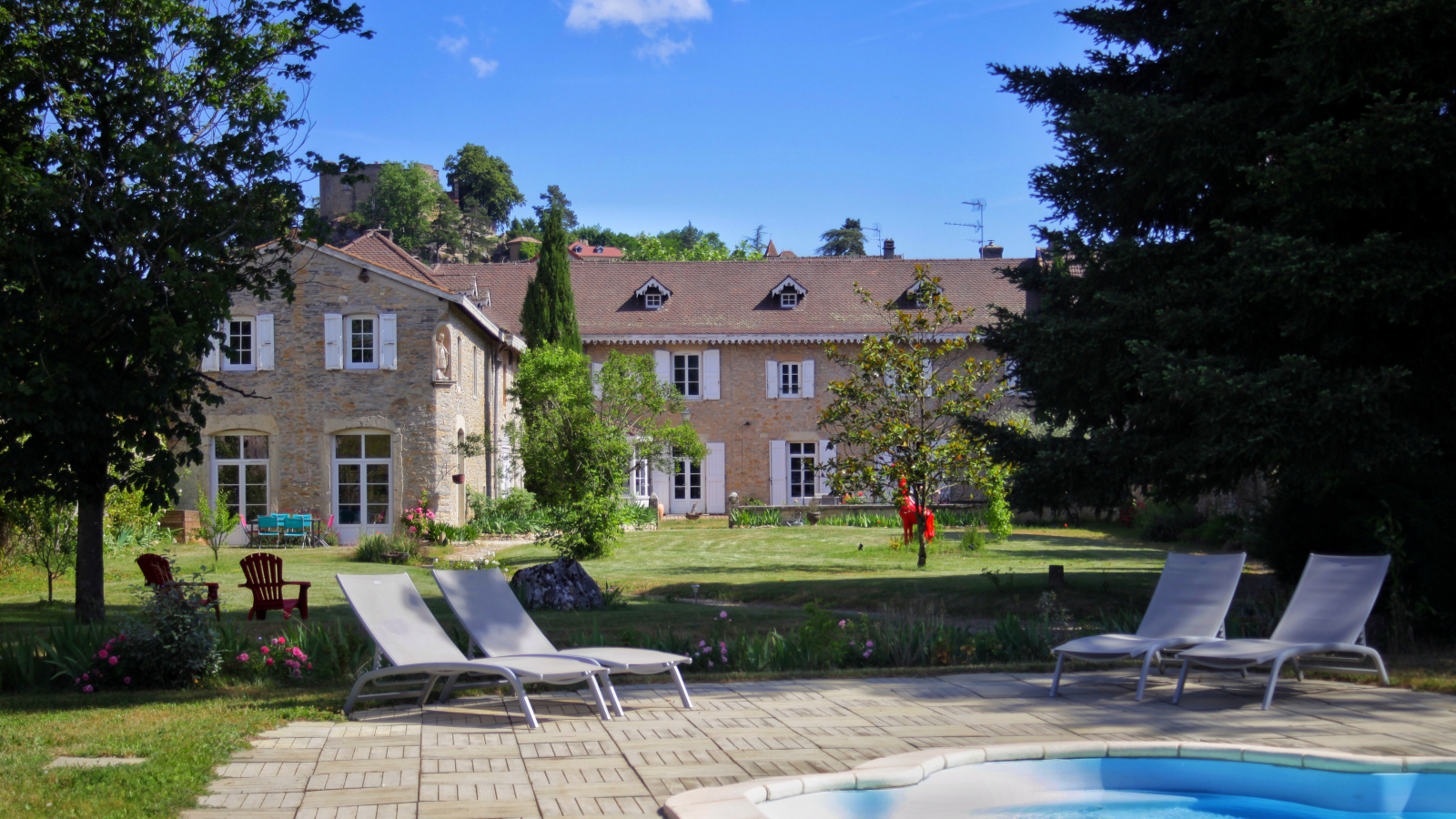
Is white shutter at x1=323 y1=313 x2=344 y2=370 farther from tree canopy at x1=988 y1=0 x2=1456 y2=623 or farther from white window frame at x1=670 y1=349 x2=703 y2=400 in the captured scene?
tree canopy at x1=988 y1=0 x2=1456 y2=623

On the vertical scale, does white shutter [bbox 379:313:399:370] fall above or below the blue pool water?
above

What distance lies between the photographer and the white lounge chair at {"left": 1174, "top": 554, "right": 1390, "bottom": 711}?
6762 mm

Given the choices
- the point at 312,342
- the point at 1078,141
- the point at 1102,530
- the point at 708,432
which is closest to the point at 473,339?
the point at 312,342

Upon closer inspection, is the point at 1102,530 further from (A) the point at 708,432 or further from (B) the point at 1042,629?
(B) the point at 1042,629

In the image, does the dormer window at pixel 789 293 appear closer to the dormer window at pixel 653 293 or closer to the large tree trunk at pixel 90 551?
the dormer window at pixel 653 293

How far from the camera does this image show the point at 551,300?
28.1 metres

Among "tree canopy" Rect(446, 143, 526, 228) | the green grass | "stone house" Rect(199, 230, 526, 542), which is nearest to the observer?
the green grass

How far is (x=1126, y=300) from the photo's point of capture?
10766 millimetres

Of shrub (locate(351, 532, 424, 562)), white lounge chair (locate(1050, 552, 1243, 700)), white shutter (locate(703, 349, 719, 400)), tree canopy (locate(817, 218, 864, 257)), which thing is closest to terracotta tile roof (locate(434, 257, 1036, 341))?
white shutter (locate(703, 349, 719, 400))

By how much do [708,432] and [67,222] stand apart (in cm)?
2247

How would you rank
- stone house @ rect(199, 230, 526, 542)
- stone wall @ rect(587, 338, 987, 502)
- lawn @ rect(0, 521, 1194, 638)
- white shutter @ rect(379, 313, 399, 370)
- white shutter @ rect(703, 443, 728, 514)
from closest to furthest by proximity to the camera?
lawn @ rect(0, 521, 1194, 638) < stone house @ rect(199, 230, 526, 542) < white shutter @ rect(379, 313, 399, 370) < white shutter @ rect(703, 443, 728, 514) < stone wall @ rect(587, 338, 987, 502)

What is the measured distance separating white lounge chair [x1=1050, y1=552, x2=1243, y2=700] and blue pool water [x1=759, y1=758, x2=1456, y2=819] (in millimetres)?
1821

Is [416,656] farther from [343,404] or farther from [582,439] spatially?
[343,404]

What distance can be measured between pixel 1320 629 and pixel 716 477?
2393 centimetres
